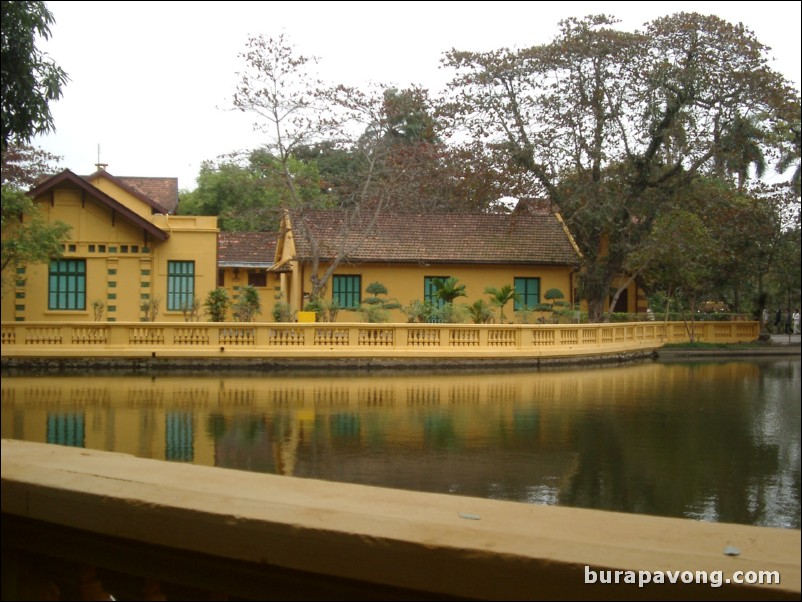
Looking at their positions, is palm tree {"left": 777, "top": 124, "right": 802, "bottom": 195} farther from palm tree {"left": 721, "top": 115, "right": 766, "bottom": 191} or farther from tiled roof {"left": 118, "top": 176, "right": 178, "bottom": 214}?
tiled roof {"left": 118, "top": 176, "right": 178, "bottom": 214}

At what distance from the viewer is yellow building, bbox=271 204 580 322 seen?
31120 mm

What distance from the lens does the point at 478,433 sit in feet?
40.8

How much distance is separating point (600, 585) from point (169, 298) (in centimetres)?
2534

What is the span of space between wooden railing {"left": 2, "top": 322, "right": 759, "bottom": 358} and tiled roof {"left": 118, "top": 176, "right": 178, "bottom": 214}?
17.1 m

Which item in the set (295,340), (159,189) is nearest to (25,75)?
(295,340)

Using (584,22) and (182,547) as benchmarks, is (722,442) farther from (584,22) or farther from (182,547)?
(584,22)

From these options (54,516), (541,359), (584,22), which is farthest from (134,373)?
(54,516)

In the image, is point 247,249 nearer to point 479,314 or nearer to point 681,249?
point 479,314

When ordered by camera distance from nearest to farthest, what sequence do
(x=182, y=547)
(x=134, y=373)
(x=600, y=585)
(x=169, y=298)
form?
(x=600, y=585) < (x=182, y=547) < (x=134, y=373) < (x=169, y=298)

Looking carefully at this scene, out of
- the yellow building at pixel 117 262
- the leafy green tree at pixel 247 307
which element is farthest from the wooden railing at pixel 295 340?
the yellow building at pixel 117 262

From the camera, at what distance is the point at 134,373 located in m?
21.1

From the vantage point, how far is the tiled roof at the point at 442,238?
1224 inches

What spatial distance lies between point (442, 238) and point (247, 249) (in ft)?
36.3

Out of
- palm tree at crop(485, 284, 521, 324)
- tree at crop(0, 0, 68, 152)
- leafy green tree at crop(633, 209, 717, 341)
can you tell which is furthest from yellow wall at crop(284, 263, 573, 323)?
tree at crop(0, 0, 68, 152)
